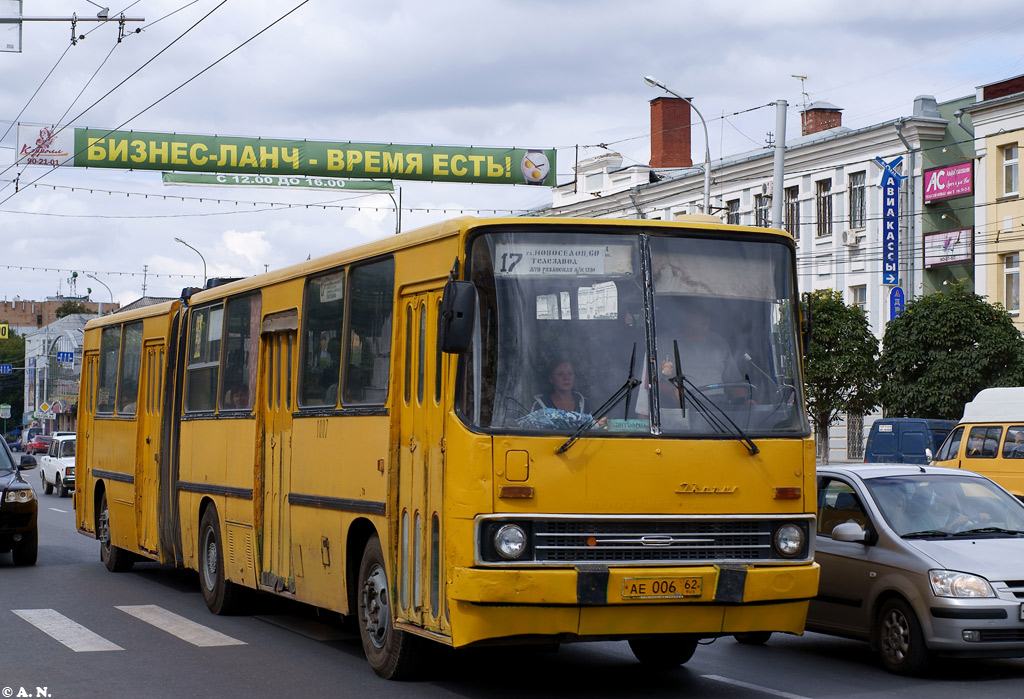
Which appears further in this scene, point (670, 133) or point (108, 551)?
point (670, 133)

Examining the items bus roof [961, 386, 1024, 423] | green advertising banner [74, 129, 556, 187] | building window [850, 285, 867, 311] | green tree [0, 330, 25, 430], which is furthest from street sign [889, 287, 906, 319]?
green tree [0, 330, 25, 430]

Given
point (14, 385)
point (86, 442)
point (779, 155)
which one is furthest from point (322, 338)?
point (14, 385)

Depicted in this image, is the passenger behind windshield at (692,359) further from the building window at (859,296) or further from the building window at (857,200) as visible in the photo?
the building window at (859,296)

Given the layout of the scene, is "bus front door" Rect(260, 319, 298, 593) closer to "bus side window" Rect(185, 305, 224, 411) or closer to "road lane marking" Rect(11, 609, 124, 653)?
"road lane marking" Rect(11, 609, 124, 653)

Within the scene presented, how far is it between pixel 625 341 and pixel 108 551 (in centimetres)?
1117

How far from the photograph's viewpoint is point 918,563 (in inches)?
396

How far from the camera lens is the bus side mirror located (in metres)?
8.07

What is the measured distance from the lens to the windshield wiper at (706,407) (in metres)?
8.55

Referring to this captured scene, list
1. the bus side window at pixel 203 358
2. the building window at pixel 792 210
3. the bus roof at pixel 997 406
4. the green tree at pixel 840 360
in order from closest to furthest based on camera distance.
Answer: the bus side window at pixel 203 358 → the bus roof at pixel 997 406 → the green tree at pixel 840 360 → the building window at pixel 792 210

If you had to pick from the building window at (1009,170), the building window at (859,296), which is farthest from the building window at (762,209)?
the building window at (1009,170)

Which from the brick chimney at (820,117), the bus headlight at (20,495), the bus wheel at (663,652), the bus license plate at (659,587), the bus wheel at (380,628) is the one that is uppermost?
the brick chimney at (820,117)

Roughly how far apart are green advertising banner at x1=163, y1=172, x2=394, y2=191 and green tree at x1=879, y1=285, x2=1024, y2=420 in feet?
47.3

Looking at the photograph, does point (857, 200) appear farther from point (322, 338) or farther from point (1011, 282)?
point (322, 338)

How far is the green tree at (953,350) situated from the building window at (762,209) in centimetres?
1208
